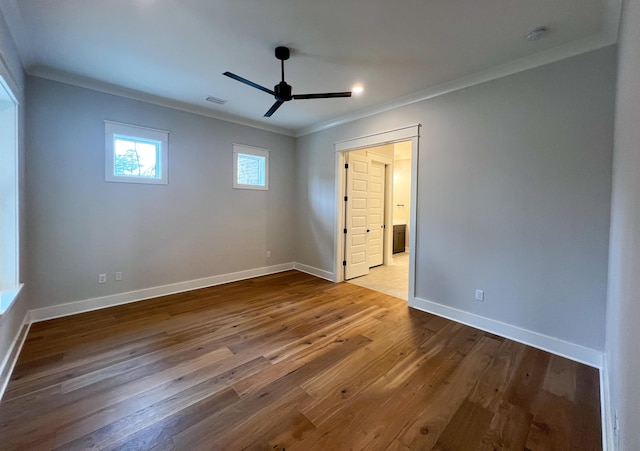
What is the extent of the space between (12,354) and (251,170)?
3.76 meters

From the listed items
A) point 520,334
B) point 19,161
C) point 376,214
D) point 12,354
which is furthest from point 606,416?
point 19,161

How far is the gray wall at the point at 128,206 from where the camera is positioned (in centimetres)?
311

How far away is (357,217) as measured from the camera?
5.10m

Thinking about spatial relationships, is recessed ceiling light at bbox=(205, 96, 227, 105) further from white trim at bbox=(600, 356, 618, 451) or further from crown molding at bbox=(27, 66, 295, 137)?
white trim at bbox=(600, 356, 618, 451)

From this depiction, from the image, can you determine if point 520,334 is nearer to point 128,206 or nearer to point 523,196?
point 523,196

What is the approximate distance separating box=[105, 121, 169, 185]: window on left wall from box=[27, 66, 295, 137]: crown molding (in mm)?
408

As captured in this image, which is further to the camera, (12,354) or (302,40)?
(302,40)

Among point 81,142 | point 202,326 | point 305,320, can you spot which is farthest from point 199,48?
point 305,320

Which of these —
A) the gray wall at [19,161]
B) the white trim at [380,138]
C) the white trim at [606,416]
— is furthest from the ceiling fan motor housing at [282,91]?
the white trim at [606,416]

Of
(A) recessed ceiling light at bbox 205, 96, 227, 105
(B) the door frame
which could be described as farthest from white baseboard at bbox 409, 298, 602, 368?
(A) recessed ceiling light at bbox 205, 96, 227, 105

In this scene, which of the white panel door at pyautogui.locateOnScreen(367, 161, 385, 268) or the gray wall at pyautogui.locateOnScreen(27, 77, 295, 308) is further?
the white panel door at pyautogui.locateOnScreen(367, 161, 385, 268)

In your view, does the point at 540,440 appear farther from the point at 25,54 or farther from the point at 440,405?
the point at 25,54

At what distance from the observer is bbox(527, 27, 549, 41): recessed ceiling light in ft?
7.22

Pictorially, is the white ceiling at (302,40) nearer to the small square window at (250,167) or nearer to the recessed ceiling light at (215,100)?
the recessed ceiling light at (215,100)
